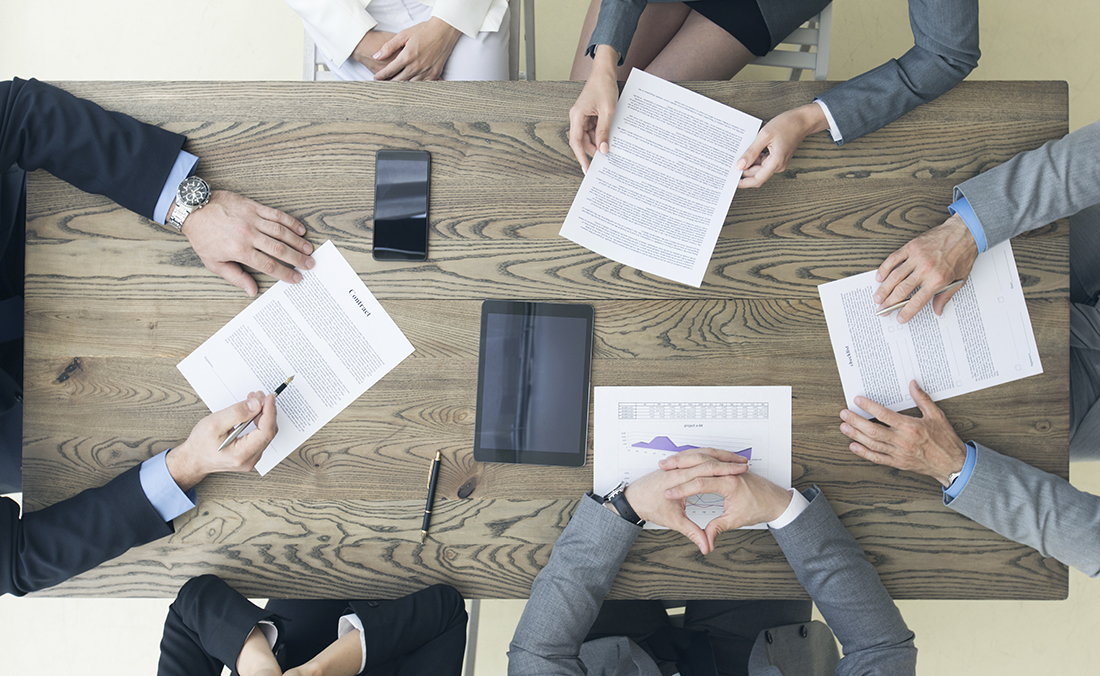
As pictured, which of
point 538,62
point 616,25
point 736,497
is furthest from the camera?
point 538,62

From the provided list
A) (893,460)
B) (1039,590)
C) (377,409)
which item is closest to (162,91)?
(377,409)

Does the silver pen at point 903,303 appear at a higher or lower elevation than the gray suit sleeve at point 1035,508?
higher

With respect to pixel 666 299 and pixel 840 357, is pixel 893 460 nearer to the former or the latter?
pixel 840 357

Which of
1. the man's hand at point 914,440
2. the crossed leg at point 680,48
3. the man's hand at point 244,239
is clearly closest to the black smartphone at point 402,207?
the man's hand at point 244,239

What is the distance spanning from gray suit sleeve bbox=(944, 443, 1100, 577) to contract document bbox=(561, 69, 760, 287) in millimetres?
591

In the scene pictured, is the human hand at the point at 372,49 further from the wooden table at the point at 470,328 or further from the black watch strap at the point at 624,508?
the black watch strap at the point at 624,508

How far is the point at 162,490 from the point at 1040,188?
1601 mm

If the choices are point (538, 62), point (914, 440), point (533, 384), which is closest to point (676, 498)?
point (533, 384)

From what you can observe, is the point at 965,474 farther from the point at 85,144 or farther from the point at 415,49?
the point at 85,144

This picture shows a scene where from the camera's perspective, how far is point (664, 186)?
43.6 inches

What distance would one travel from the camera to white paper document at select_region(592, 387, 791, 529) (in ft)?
3.63

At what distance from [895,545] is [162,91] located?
156 cm

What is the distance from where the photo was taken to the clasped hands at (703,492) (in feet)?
3.43

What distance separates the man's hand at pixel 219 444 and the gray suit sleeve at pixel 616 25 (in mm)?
885
